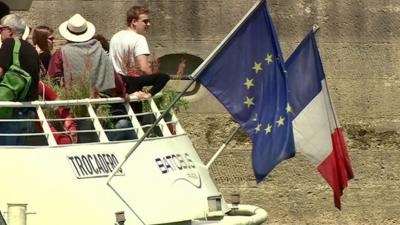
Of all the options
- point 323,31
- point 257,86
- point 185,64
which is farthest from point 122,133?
point 323,31

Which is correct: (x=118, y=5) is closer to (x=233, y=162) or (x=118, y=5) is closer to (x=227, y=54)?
(x=233, y=162)

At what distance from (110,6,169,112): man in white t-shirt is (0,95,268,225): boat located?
0.22 meters

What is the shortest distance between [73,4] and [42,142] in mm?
6255

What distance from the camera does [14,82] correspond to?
10805mm

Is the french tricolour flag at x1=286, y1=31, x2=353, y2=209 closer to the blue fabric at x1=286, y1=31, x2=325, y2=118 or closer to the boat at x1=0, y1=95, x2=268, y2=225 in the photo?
the blue fabric at x1=286, y1=31, x2=325, y2=118

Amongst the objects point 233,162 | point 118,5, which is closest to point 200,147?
point 233,162

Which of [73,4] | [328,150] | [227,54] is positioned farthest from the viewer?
[73,4]

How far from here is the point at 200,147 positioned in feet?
56.9

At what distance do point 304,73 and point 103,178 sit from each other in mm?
2669

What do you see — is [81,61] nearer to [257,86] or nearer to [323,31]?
[257,86]

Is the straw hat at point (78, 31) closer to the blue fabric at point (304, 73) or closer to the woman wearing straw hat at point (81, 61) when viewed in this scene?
the woman wearing straw hat at point (81, 61)

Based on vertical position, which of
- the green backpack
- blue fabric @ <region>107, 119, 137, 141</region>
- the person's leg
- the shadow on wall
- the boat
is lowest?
the boat

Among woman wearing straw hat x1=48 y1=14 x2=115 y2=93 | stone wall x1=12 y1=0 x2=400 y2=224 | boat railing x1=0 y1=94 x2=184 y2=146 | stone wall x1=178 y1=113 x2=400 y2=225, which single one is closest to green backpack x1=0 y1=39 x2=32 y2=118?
boat railing x1=0 y1=94 x2=184 y2=146

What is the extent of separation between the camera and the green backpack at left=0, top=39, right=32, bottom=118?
10.8 meters
